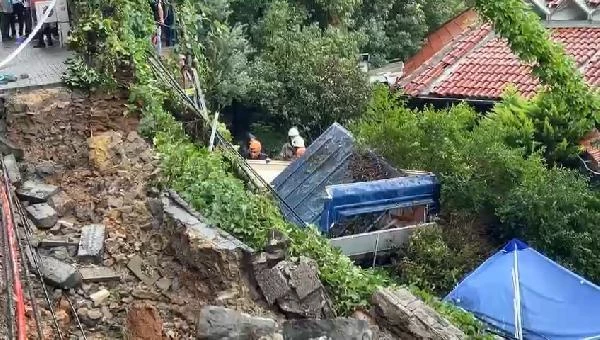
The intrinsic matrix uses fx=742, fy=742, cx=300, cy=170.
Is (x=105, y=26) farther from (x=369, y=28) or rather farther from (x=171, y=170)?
(x=369, y=28)

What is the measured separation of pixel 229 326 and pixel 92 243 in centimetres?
169

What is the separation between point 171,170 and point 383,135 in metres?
4.56

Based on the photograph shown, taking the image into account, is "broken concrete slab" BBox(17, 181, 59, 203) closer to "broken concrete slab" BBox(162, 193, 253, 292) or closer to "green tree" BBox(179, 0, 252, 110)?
"broken concrete slab" BBox(162, 193, 253, 292)

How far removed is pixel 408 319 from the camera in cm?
703

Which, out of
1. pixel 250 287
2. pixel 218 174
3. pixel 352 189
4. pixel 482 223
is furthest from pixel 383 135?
pixel 250 287

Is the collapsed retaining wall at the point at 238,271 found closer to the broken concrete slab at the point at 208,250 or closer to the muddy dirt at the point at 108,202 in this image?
the broken concrete slab at the point at 208,250

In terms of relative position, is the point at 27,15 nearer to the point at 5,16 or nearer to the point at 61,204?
the point at 5,16

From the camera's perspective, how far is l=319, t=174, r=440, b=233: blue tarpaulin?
1060 centimetres

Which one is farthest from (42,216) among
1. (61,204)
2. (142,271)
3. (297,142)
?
(297,142)

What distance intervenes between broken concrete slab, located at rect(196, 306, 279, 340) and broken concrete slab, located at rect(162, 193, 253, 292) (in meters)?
0.57

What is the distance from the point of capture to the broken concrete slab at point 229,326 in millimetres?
6020

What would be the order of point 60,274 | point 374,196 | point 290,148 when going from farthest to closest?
point 290,148, point 374,196, point 60,274

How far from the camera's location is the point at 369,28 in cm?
1750

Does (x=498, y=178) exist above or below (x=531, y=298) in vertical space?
above
